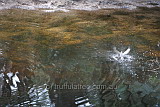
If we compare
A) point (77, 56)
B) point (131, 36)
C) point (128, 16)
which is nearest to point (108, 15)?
point (128, 16)

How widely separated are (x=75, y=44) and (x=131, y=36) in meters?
1.28

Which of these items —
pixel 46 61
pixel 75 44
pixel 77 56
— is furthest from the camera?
pixel 75 44

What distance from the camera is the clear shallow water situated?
2.48 metres

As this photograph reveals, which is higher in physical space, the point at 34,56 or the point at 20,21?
the point at 20,21

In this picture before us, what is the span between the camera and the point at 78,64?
11.2 ft

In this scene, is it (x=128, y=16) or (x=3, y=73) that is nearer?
(x=3, y=73)

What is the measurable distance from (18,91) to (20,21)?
371cm

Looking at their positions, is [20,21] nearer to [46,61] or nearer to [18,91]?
[46,61]

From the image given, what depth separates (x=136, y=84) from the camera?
9.39ft

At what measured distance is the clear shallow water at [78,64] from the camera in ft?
8.13

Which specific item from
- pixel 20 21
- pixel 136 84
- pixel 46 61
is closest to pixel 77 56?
pixel 46 61

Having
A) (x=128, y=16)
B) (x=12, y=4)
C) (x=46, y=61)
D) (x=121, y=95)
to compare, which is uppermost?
(x=12, y=4)

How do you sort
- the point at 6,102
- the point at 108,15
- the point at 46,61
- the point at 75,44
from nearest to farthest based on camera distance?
the point at 6,102 → the point at 46,61 → the point at 75,44 → the point at 108,15

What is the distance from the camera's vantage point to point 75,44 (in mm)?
4293
